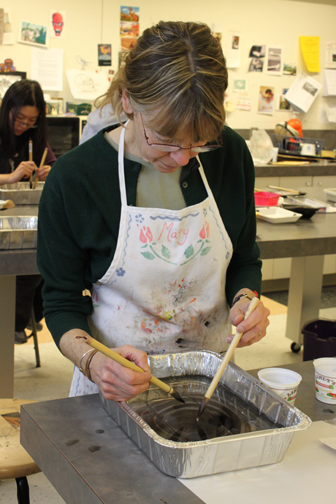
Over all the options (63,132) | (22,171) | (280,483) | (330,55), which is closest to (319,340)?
(280,483)

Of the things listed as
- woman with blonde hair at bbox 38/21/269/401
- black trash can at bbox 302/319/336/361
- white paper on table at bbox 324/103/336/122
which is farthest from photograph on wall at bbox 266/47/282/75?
woman with blonde hair at bbox 38/21/269/401

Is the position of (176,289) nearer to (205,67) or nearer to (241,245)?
(241,245)

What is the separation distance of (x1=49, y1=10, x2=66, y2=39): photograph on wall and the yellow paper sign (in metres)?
1.98

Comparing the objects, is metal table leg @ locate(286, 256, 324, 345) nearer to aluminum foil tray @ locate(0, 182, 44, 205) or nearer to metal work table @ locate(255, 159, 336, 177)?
metal work table @ locate(255, 159, 336, 177)

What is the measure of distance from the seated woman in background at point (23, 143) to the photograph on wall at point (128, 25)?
1283 millimetres

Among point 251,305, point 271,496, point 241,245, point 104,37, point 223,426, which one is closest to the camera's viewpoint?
point 271,496

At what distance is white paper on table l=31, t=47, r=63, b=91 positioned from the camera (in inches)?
151

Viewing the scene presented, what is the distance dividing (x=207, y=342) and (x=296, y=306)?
6.22 feet

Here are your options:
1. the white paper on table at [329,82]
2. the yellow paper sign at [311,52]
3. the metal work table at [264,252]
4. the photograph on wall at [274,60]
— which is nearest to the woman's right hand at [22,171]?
the metal work table at [264,252]

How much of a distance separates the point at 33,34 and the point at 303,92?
2257 millimetres

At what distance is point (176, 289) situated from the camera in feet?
3.82

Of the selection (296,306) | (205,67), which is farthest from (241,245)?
(296,306)

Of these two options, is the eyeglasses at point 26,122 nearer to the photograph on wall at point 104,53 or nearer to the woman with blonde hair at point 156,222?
the photograph on wall at point 104,53

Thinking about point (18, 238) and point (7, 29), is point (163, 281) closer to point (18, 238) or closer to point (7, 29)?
point (18, 238)
